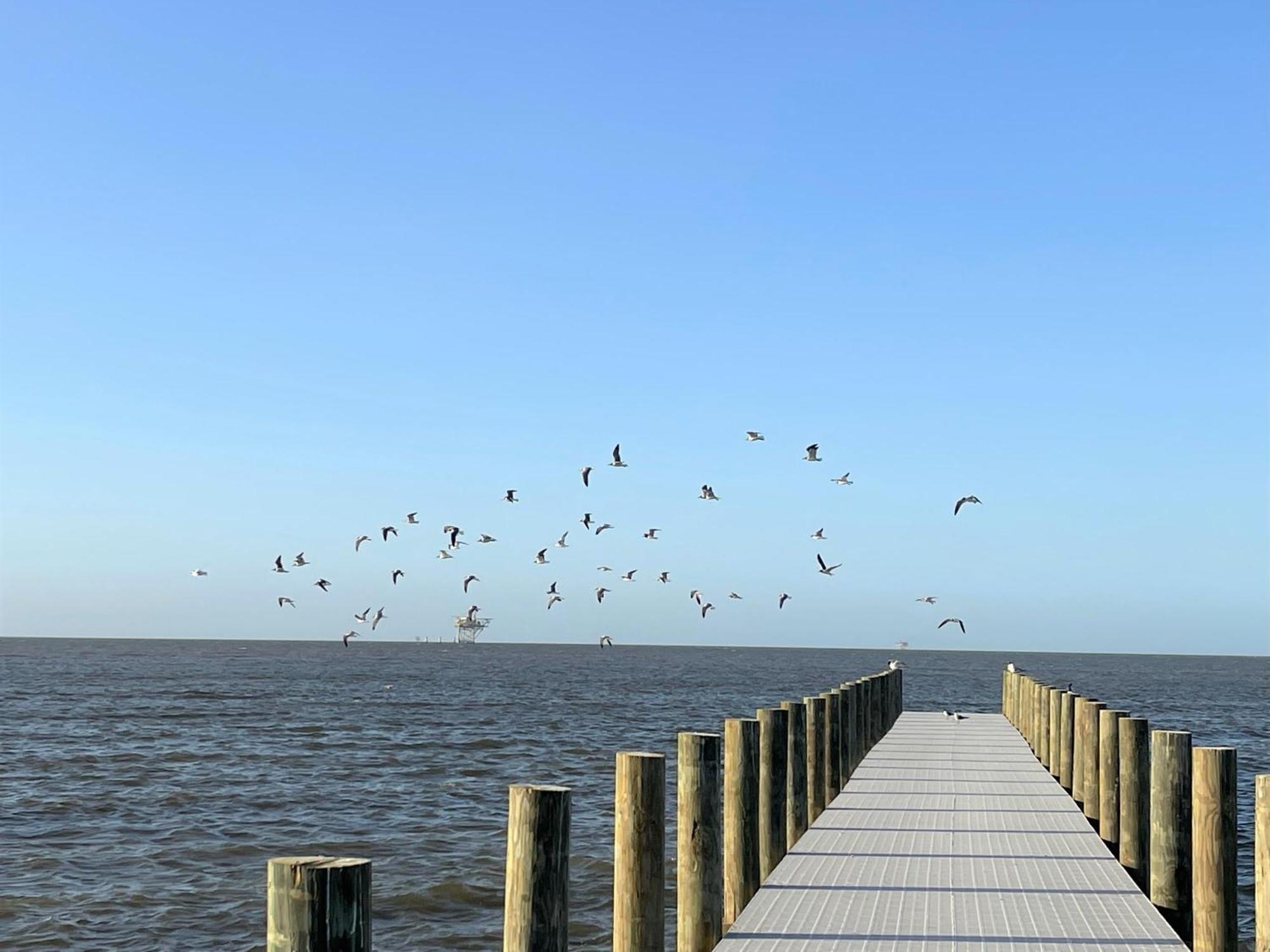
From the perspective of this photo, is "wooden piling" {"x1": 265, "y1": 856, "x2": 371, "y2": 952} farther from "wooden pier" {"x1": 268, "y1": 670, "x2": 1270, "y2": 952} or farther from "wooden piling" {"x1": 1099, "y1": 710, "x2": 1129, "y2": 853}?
"wooden piling" {"x1": 1099, "y1": 710, "x2": 1129, "y2": 853}

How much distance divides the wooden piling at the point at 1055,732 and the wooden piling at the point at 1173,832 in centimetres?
795

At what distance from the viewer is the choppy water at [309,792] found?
606 inches

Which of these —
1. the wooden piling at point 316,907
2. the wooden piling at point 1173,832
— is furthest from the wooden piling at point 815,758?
the wooden piling at point 316,907

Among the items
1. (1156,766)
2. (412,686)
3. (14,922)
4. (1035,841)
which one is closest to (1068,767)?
(1035,841)

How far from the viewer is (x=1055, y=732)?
19.5 m

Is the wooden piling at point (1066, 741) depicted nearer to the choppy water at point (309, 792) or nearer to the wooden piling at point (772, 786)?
the choppy water at point (309, 792)

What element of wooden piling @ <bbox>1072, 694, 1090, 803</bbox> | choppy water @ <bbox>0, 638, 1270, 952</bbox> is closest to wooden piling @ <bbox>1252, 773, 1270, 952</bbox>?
choppy water @ <bbox>0, 638, 1270, 952</bbox>

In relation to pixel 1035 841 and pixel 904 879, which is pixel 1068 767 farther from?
pixel 904 879

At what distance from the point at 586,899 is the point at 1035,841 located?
509 cm

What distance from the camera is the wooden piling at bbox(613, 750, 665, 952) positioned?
8.77m

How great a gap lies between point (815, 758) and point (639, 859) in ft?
22.7

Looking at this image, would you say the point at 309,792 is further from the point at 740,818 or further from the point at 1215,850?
the point at 1215,850

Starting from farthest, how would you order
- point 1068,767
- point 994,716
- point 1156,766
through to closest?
point 994,716 → point 1068,767 → point 1156,766

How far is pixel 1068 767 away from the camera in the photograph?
17938 millimetres
